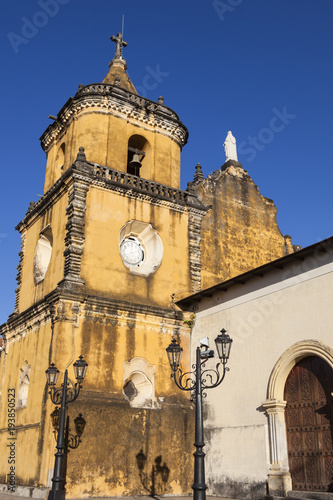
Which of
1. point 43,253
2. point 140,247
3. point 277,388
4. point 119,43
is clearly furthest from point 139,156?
point 277,388

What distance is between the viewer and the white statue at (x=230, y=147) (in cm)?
2328

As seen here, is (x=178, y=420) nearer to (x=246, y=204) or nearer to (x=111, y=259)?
(x=111, y=259)

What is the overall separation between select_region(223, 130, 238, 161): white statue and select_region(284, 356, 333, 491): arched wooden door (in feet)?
38.6

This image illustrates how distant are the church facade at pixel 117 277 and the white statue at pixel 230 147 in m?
0.80

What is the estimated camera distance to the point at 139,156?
21000 mm

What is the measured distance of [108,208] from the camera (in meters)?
18.1

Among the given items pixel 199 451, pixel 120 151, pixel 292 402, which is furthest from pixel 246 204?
pixel 199 451

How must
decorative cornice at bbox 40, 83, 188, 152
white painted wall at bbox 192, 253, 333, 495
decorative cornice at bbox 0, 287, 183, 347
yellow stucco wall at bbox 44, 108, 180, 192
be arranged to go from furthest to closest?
decorative cornice at bbox 40, 83, 188, 152 < yellow stucco wall at bbox 44, 108, 180, 192 < decorative cornice at bbox 0, 287, 183, 347 < white painted wall at bbox 192, 253, 333, 495

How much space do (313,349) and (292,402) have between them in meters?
1.76

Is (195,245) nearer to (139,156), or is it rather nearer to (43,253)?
(139,156)

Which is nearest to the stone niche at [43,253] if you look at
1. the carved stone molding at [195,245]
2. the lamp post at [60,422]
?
the carved stone molding at [195,245]

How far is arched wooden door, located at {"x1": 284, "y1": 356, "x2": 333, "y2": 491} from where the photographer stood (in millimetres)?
12766

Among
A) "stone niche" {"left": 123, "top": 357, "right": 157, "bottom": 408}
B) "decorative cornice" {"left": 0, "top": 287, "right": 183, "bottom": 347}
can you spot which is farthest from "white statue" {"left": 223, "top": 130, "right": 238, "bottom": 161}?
"stone niche" {"left": 123, "top": 357, "right": 157, "bottom": 408}

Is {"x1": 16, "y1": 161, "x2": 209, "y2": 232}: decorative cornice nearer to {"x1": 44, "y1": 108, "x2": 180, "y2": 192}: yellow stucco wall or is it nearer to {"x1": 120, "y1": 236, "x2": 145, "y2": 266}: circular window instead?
{"x1": 44, "y1": 108, "x2": 180, "y2": 192}: yellow stucco wall
